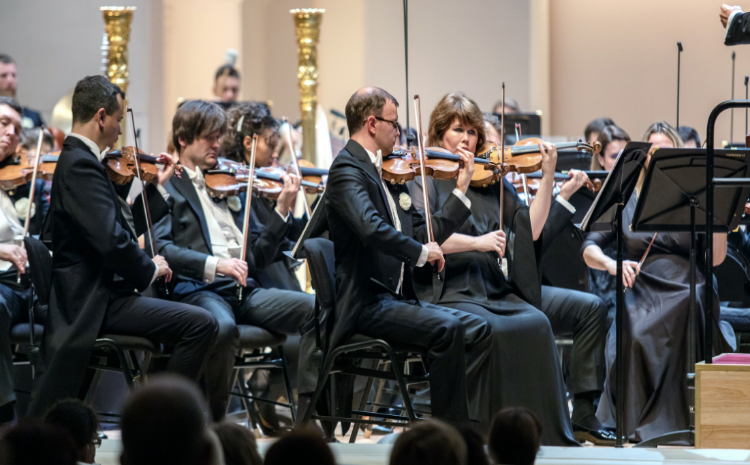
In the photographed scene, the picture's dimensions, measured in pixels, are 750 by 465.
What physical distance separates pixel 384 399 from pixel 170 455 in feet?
10.7

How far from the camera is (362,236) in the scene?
9.88 ft

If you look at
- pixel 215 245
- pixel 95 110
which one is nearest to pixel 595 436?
pixel 215 245

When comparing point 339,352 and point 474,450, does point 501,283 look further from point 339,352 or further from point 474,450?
point 474,450

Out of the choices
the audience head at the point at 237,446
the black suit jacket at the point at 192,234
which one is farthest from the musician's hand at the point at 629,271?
the audience head at the point at 237,446

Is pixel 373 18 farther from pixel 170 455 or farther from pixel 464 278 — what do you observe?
pixel 170 455

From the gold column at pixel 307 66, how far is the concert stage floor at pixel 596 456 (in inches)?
146

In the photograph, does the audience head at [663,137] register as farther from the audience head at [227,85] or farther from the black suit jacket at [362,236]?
the audience head at [227,85]

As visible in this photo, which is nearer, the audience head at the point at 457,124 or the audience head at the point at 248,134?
the audience head at the point at 457,124

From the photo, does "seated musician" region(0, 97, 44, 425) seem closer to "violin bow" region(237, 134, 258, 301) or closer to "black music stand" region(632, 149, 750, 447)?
"violin bow" region(237, 134, 258, 301)

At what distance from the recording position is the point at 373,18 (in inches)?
322

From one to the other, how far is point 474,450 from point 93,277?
6.05 feet

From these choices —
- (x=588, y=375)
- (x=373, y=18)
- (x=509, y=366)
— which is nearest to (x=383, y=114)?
(x=509, y=366)

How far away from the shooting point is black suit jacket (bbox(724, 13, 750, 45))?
365cm

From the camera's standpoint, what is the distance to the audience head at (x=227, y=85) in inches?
266
